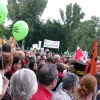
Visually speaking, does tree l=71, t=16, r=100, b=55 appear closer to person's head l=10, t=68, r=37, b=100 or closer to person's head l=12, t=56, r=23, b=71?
person's head l=12, t=56, r=23, b=71

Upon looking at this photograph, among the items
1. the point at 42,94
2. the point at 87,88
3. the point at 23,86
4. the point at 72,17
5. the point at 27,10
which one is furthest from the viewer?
the point at 72,17

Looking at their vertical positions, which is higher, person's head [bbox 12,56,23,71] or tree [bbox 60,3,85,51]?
tree [bbox 60,3,85,51]

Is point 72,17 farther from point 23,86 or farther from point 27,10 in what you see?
point 23,86

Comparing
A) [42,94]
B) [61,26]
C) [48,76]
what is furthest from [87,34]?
[42,94]

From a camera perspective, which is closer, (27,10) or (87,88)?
(87,88)

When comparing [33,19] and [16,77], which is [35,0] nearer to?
[33,19]

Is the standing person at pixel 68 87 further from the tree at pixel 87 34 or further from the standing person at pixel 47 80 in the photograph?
the tree at pixel 87 34

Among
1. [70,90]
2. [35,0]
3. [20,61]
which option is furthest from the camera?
[35,0]

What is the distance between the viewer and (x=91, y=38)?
54750mm

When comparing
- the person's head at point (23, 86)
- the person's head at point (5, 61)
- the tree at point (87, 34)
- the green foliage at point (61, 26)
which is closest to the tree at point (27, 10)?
the green foliage at point (61, 26)

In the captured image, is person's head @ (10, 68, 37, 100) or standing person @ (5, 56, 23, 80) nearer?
person's head @ (10, 68, 37, 100)

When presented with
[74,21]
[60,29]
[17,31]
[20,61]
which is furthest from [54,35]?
[20,61]

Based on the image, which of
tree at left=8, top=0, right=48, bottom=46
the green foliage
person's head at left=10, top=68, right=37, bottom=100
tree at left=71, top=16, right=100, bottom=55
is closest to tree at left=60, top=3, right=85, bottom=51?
the green foliage

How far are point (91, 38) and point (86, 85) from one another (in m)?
51.8
